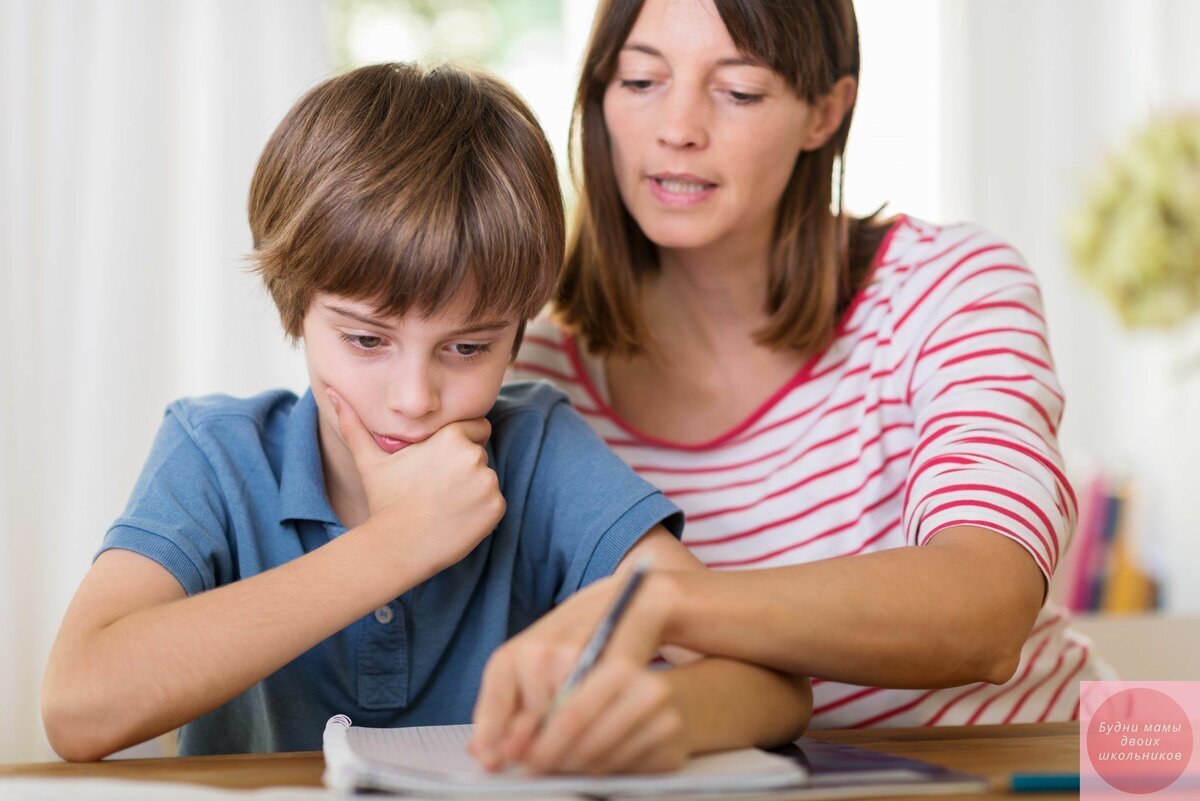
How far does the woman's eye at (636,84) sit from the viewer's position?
137 cm

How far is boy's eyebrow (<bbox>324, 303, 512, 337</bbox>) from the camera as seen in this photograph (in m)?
1.03

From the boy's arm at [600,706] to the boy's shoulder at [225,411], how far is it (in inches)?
20.6

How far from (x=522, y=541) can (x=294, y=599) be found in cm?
32

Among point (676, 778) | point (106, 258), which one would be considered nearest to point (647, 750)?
point (676, 778)

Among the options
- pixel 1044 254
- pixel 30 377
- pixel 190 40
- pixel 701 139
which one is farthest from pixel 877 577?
pixel 1044 254

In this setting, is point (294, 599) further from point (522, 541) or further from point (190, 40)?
point (190, 40)

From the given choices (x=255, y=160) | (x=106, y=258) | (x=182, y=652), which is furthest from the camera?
(x=255, y=160)

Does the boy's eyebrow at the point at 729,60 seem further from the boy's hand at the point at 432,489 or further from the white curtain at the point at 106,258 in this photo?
the white curtain at the point at 106,258

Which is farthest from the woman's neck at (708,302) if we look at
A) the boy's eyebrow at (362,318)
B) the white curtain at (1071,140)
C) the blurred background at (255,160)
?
the white curtain at (1071,140)

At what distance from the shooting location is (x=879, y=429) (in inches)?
53.9

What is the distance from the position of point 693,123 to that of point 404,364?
0.47 meters
